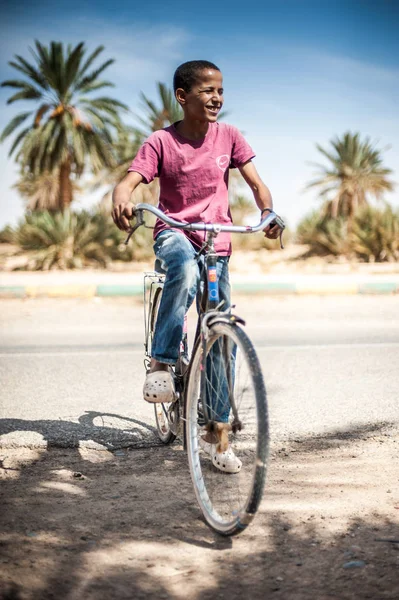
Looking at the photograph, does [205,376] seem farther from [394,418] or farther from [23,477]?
[394,418]

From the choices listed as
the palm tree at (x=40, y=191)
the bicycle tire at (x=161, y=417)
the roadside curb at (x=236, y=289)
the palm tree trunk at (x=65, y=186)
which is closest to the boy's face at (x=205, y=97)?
the bicycle tire at (x=161, y=417)

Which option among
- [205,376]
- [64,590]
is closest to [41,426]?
[205,376]

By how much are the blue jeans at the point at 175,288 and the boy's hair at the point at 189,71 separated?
710 mm

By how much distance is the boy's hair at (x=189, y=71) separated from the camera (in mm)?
3043

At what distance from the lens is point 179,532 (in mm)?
2502

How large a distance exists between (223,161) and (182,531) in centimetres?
169

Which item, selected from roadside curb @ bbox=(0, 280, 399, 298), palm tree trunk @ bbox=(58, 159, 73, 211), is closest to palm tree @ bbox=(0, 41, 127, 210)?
palm tree trunk @ bbox=(58, 159, 73, 211)

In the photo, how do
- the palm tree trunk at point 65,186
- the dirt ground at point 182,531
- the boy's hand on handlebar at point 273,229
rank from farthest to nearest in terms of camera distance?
the palm tree trunk at point 65,186, the boy's hand on handlebar at point 273,229, the dirt ground at point 182,531

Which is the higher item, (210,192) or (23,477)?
(210,192)

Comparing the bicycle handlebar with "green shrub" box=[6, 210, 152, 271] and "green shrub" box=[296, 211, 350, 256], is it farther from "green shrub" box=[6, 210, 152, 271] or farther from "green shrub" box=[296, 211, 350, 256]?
"green shrub" box=[296, 211, 350, 256]

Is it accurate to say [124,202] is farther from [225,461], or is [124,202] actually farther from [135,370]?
[135,370]

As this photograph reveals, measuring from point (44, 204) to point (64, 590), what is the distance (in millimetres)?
45511

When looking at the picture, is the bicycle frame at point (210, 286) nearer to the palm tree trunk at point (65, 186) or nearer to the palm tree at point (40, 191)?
the palm tree trunk at point (65, 186)

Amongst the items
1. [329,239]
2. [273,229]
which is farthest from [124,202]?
[329,239]
